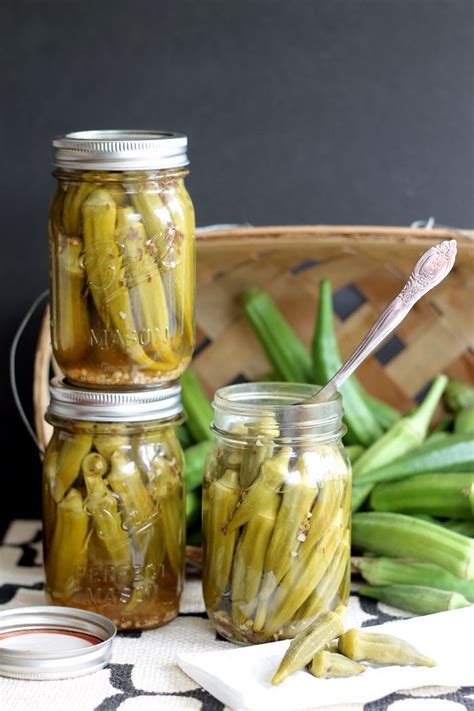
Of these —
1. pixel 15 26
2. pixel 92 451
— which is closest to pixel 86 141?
pixel 92 451

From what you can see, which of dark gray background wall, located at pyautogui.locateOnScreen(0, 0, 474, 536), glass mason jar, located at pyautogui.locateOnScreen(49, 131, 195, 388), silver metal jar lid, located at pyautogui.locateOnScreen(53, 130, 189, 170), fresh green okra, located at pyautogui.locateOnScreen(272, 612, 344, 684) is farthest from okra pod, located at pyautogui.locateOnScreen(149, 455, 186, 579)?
dark gray background wall, located at pyautogui.locateOnScreen(0, 0, 474, 536)

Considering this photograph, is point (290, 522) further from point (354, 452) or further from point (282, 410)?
point (354, 452)

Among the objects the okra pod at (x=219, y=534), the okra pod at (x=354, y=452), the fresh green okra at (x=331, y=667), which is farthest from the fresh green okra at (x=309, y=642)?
the okra pod at (x=354, y=452)

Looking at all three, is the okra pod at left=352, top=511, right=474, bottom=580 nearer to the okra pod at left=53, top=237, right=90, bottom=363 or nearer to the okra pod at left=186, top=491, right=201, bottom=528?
the okra pod at left=186, top=491, right=201, bottom=528

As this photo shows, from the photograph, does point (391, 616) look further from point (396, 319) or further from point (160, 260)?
point (160, 260)

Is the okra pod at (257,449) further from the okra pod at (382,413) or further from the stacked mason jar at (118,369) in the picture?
the okra pod at (382,413)

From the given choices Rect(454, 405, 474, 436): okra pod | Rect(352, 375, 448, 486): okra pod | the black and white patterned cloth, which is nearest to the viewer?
the black and white patterned cloth

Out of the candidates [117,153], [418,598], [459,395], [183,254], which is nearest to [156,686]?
[418,598]

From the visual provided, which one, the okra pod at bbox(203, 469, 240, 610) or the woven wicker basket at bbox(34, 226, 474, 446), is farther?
the woven wicker basket at bbox(34, 226, 474, 446)
